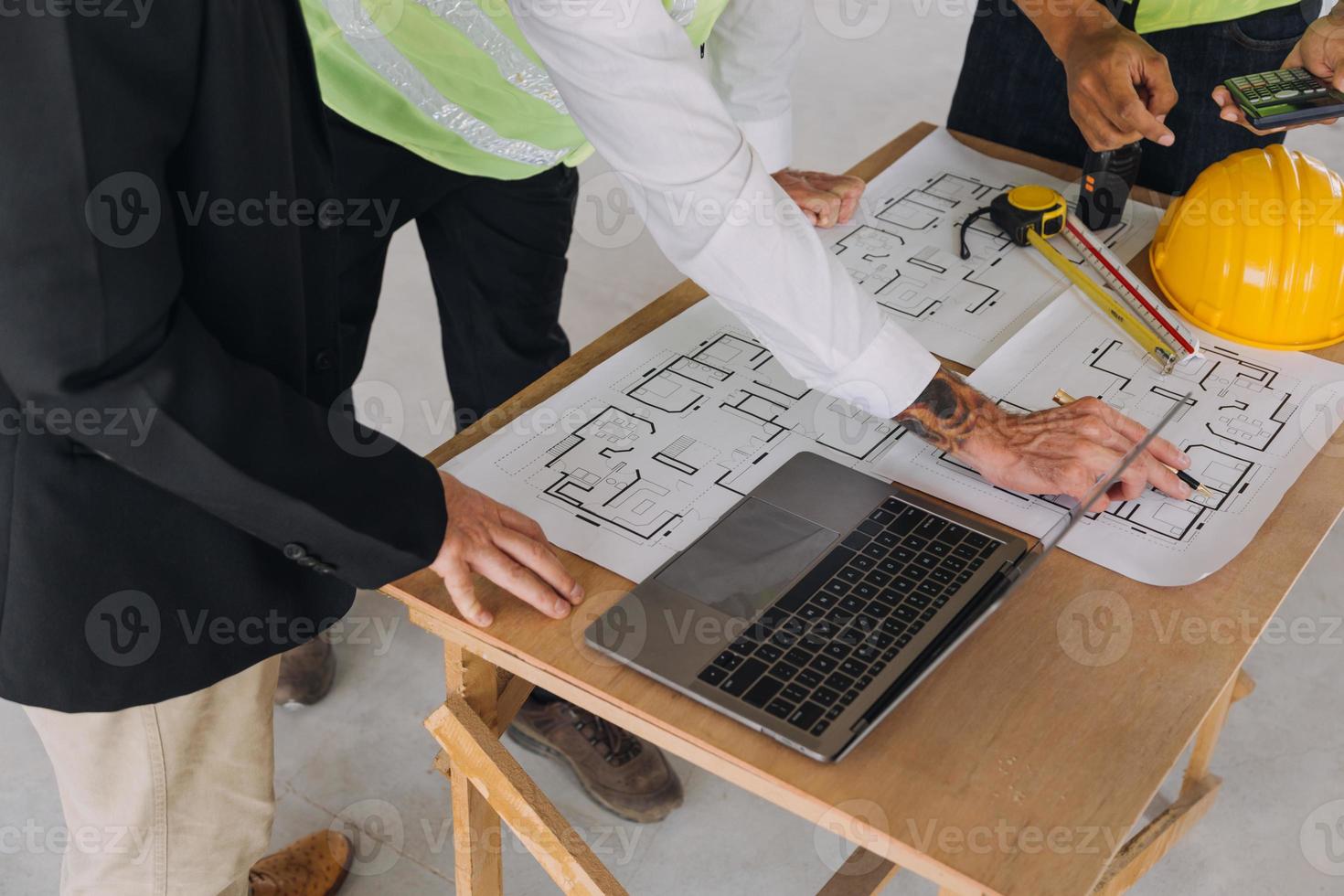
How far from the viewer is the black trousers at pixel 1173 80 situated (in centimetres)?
178

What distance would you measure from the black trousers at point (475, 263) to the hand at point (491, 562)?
653mm

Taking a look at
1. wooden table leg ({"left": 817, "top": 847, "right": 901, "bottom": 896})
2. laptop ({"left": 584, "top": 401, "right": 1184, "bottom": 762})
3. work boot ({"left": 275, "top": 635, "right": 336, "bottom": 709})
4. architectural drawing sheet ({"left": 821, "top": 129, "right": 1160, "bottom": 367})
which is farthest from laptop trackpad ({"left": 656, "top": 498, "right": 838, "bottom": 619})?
work boot ({"left": 275, "top": 635, "right": 336, "bottom": 709})

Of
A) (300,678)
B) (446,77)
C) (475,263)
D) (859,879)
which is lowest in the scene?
(300,678)

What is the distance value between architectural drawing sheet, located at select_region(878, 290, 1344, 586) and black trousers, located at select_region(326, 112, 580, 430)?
755mm

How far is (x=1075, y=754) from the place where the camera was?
0.99 m

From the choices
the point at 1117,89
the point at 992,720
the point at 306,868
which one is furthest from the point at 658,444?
the point at 306,868

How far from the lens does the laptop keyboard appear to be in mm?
1019

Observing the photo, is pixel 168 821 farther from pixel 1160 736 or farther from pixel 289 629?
pixel 1160 736

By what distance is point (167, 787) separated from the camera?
1.24 metres

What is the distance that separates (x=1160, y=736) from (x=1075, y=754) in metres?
0.08

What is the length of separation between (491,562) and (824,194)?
874 mm

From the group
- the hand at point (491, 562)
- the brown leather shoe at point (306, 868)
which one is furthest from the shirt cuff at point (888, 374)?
the brown leather shoe at point (306, 868)

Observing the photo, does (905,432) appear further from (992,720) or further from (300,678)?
(300,678)

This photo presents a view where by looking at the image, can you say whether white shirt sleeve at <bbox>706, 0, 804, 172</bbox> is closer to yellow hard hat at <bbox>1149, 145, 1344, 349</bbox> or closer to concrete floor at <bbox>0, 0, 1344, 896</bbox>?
yellow hard hat at <bbox>1149, 145, 1344, 349</bbox>
